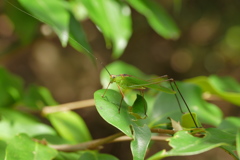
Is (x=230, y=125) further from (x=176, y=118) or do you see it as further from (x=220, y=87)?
(x=220, y=87)

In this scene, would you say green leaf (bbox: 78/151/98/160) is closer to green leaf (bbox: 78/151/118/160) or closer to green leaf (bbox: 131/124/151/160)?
green leaf (bbox: 78/151/118/160)

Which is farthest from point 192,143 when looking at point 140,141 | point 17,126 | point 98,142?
point 17,126

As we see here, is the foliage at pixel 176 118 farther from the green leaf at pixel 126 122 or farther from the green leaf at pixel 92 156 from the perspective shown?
the green leaf at pixel 92 156

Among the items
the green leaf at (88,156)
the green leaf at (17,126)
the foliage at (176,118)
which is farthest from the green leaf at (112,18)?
the green leaf at (88,156)

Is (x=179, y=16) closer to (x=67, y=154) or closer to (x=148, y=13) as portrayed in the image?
(x=148, y=13)

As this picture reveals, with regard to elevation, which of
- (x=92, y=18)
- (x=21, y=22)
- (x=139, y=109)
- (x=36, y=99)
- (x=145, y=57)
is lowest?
(x=139, y=109)

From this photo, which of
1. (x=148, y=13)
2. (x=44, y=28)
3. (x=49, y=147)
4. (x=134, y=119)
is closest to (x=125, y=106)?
(x=134, y=119)
